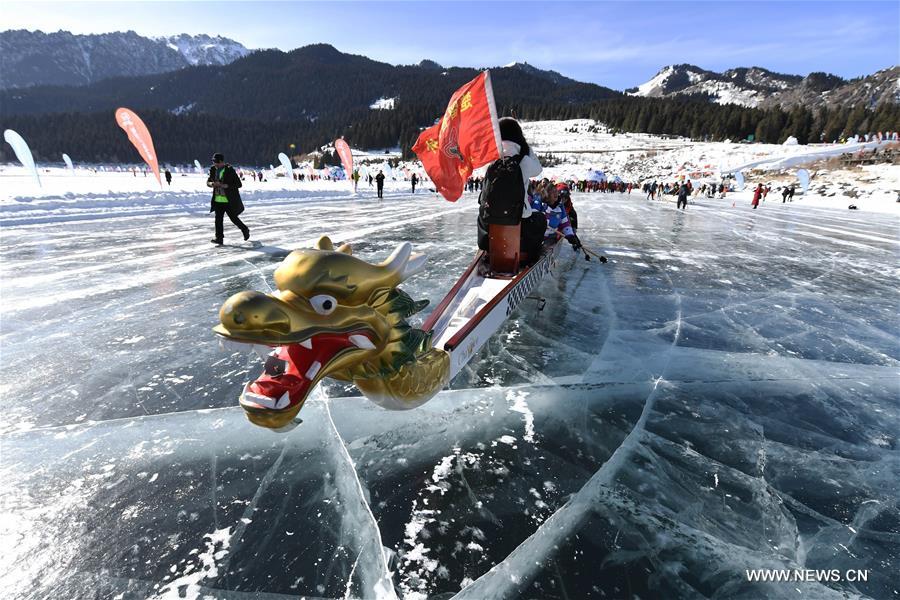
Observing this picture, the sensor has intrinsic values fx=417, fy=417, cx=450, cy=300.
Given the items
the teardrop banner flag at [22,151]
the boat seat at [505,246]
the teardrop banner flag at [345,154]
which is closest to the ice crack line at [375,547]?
the boat seat at [505,246]

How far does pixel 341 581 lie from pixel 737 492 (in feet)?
6.50

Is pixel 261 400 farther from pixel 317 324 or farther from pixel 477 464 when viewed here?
pixel 477 464

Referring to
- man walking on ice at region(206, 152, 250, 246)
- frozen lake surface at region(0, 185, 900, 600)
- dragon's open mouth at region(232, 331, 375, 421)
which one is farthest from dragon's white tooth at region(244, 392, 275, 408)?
man walking on ice at region(206, 152, 250, 246)

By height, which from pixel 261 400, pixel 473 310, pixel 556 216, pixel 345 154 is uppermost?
pixel 345 154

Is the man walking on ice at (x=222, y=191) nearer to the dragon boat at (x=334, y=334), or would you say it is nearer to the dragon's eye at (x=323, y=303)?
the dragon boat at (x=334, y=334)

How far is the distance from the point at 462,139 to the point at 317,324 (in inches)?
128

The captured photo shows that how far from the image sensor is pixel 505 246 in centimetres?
459

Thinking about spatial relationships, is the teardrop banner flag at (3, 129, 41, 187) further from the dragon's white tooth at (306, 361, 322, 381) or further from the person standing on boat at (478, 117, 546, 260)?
the dragon's white tooth at (306, 361, 322, 381)

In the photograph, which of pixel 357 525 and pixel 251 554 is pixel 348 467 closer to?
pixel 357 525

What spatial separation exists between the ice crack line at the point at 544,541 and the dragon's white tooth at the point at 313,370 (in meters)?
1.02

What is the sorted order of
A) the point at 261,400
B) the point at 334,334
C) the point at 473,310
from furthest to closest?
the point at 473,310, the point at 334,334, the point at 261,400

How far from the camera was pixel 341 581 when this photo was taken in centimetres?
165

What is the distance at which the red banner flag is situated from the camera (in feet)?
13.5

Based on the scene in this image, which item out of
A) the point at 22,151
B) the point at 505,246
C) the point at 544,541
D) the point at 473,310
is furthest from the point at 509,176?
the point at 22,151
